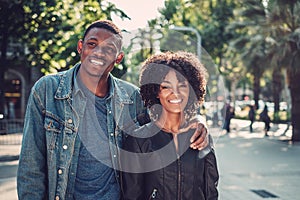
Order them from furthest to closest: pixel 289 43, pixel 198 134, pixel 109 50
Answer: pixel 289 43, pixel 109 50, pixel 198 134

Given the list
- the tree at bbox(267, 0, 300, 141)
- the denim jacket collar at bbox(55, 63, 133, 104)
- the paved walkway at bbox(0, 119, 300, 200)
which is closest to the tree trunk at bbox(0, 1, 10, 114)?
the paved walkway at bbox(0, 119, 300, 200)

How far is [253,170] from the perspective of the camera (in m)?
10.3

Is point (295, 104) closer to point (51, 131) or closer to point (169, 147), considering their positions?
point (169, 147)

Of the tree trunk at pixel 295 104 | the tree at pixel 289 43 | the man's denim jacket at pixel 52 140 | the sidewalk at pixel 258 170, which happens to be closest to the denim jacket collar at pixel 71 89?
the man's denim jacket at pixel 52 140

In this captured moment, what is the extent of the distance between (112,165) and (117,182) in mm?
102

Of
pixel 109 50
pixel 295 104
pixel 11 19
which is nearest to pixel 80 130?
pixel 109 50

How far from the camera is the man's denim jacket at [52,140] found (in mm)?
2301

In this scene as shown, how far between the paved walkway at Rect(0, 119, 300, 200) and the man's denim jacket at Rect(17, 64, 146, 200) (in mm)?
4122

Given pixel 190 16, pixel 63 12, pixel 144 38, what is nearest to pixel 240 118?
pixel 190 16

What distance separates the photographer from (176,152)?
2.45m

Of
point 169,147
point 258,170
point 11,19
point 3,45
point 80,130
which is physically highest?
point 11,19

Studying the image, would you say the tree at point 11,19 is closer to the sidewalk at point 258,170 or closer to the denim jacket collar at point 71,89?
the sidewalk at point 258,170

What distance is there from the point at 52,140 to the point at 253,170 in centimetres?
860

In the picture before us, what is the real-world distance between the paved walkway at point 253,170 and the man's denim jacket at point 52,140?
4122 millimetres
